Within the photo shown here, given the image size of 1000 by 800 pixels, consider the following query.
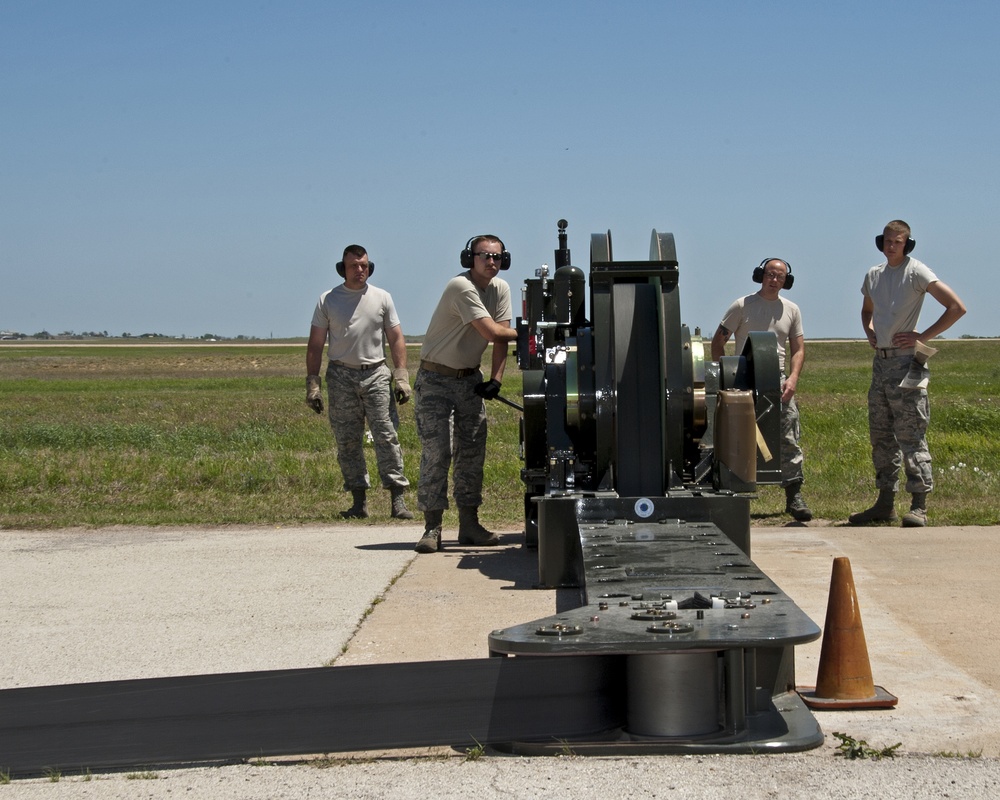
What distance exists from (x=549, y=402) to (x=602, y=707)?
9.18 feet

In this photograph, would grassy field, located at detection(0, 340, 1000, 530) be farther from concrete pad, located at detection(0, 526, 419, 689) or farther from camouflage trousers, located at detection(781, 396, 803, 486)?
concrete pad, located at detection(0, 526, 419, 689)

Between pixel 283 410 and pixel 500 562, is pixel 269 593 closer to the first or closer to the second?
pixel 500 562

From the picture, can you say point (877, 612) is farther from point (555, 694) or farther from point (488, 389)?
point (488, 389)

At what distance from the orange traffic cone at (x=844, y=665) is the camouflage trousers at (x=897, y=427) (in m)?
4.16

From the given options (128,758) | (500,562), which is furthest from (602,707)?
(500,562)

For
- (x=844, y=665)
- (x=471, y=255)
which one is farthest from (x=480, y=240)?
(x=844, y=665)

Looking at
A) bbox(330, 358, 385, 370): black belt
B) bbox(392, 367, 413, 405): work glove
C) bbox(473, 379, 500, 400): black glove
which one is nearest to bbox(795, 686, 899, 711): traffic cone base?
bbox(473, 379, 500, 400): black glove

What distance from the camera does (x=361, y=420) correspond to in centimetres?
941

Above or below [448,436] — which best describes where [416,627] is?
below

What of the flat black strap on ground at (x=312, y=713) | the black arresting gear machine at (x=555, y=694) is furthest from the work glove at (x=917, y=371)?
the flat black strap on ground at (x=312, y=713)

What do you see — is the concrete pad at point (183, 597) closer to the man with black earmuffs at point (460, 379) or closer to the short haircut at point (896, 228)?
the man with black earmuffs at point (460, 379)

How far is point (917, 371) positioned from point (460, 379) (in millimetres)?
3133

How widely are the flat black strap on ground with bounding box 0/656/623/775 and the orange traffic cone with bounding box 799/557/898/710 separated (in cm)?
86

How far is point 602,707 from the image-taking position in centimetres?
393
